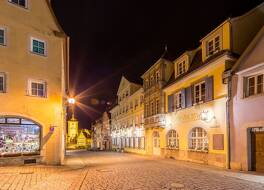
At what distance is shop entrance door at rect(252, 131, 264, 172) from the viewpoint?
52.1ft

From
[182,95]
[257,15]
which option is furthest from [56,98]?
[257,15]

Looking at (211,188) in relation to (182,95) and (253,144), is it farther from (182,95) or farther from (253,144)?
(182,95)

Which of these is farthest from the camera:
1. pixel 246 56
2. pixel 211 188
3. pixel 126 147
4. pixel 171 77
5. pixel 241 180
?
pixel 126 147

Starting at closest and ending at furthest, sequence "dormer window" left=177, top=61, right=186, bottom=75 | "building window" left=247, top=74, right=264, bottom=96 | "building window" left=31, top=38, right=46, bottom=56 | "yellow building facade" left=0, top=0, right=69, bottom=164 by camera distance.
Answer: "building window" left=247, top=74, right=264, bottom=96
"yellow building facade" left=0, top=0, right=69, bottom=164
"building window" left=31, top=38, right=46, bottom=56
"dormer window" left=177, top=61, right=186, bottom=75

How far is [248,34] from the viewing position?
19.8 metres

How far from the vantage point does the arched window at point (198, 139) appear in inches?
854

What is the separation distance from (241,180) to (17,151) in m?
13.2

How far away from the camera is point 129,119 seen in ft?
154

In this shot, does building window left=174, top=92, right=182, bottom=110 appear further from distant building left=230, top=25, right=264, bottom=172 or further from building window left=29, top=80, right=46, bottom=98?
building window left=29, top=80, right=46, bottom=98

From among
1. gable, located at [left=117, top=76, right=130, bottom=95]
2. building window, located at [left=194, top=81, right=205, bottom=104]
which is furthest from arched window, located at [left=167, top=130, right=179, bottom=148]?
gable, located at [left=117, top=76, right=130, bottom=95]

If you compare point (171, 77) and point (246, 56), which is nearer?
point (246, 56)

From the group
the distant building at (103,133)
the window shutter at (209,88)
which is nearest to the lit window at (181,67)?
the window shutter at (209,88)

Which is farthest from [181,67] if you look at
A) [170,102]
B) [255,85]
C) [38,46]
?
[38,46]

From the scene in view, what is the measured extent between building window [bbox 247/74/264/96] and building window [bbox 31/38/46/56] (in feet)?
44.0
